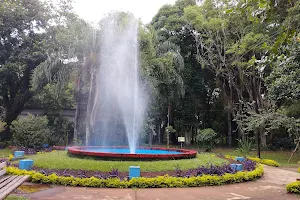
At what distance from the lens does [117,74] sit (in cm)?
1752

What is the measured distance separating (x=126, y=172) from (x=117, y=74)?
9965 millimetres

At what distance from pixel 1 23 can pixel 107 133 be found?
1133cm

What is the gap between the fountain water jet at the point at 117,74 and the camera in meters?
16.9

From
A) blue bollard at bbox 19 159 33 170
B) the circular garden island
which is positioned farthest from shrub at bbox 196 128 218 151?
blue bollard at bbox 19 159 33 170

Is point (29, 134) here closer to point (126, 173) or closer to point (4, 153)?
point (4, 153)

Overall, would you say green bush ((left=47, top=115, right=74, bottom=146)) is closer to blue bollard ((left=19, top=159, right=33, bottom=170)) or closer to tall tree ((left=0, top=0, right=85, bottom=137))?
tall tree ((left=0, top=0, right=85, bottom=137))

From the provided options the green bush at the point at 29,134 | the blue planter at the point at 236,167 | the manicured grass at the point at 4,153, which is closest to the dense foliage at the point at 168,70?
the green bush at the point at 29,134

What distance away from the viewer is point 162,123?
27844 millimetres

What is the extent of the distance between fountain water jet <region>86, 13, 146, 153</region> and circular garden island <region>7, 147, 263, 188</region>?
218 inches

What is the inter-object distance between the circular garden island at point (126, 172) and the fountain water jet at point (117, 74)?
218 inches

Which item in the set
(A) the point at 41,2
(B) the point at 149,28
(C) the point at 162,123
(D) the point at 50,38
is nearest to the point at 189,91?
(C) the point at 162,123

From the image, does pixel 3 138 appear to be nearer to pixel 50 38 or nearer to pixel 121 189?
pixel 50 38

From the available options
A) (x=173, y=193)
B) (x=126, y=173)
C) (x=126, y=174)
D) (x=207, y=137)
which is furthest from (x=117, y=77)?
(x=173, y=193)

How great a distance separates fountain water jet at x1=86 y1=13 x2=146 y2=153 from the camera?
16.9 metres
